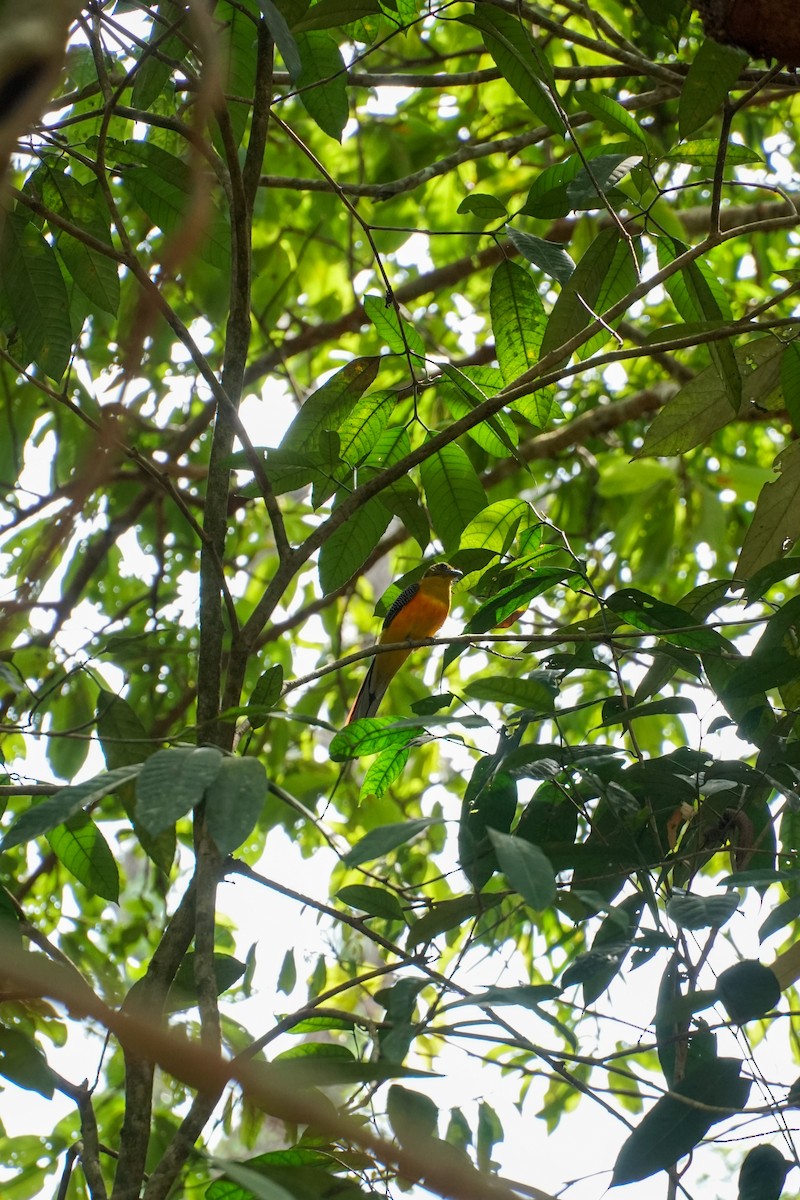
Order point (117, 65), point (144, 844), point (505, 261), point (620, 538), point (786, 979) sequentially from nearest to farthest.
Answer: point (786, 979), point (144, 844), point (505, 261), point (117, 65), point (620, 538)

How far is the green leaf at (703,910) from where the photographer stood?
107 cm

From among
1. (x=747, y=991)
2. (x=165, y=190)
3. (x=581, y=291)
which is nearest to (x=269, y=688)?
(x=747, y=991)

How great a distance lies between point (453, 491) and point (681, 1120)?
1.18m

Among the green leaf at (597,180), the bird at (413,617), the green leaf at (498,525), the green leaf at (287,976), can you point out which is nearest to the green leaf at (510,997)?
the green leaf at (498,525)

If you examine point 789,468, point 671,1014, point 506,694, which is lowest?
point 671,1014

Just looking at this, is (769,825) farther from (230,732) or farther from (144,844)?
(144,844)

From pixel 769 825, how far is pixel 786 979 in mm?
273

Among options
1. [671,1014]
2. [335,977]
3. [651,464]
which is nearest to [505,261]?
[671,1014]

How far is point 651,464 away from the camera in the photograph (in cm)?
397

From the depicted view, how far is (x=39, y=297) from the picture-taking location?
71.2 inches

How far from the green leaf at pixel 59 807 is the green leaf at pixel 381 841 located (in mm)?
217

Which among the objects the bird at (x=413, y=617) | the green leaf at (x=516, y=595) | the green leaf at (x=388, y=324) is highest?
the bird at (x=413, y=617)

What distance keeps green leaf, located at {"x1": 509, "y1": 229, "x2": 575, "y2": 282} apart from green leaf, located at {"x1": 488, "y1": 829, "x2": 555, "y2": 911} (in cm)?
108

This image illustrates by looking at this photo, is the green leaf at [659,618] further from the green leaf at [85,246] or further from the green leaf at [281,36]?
the green leaf at [85,246]
